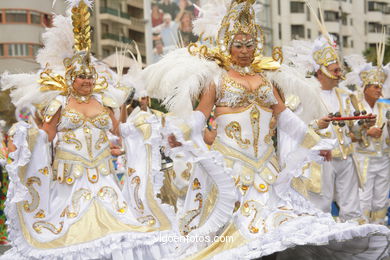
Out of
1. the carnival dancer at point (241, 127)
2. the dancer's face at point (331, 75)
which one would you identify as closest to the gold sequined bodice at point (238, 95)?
the carnival dancer at point (241, 127)

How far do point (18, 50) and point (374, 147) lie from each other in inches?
831

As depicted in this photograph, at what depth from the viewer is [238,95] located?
7.24m

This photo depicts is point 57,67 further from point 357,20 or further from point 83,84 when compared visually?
point 357,20

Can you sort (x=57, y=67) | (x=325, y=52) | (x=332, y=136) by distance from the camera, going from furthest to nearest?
1. (x=332, y=136)
2. (x=325, y=52)
3. (x=57, y=67)

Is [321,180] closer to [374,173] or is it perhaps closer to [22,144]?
[374,173]

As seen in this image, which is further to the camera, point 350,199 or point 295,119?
point 350,199

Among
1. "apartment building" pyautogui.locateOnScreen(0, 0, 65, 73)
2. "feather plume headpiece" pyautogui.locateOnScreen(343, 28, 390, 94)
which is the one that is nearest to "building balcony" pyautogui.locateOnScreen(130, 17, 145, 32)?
"apartment building" pyautogui.locateOnScreen(0, 0, 65, 73)

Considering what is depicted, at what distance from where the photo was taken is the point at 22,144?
7.86 m

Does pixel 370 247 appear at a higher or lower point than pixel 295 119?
lower

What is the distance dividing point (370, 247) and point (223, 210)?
3.88 ft

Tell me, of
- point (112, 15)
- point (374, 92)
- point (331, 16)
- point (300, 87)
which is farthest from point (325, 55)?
point (331, 16)

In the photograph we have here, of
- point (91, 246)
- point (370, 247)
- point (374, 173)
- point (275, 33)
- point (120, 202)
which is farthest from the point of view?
point (275, 33)

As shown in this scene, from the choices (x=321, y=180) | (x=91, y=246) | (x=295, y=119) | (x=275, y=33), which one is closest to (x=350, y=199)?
(x=321, y=180)

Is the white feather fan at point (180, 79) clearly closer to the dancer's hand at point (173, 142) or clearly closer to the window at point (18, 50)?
the dancer's hand at point (173, 142)
